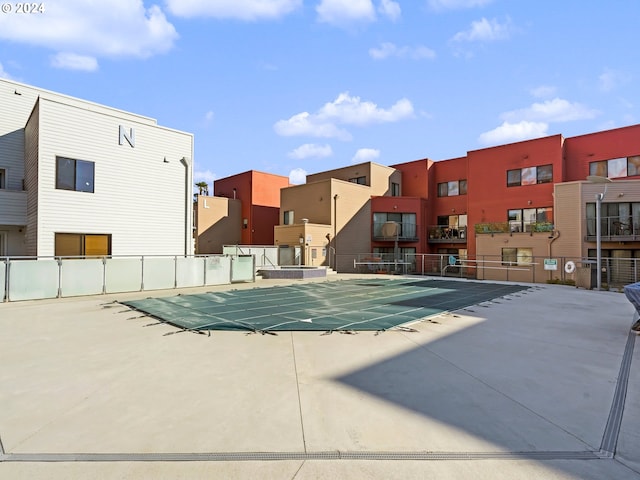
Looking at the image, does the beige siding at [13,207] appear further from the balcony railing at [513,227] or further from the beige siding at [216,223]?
the balcony railing at [513,227]

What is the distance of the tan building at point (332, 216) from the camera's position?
2591 centimetres

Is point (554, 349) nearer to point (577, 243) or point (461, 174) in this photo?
point (577, 243)

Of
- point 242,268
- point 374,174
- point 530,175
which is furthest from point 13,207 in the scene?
point 530,175

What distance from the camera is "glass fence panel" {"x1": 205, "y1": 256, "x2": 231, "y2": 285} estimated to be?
1658cm

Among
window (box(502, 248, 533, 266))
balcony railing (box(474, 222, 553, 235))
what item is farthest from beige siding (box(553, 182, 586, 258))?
window (box(502, 248, 533, 266))

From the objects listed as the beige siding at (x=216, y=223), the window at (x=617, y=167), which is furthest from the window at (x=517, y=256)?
the beige siding at (x=216, y=223)

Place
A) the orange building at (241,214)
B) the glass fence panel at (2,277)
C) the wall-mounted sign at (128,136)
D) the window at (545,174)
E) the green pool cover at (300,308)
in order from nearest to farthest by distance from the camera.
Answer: the green pool cover at (300,308) < the glass fence panel at (2,277) < the wall-mounted sign at (128,136) < the window at (545,174) < the orange building at (241,214)

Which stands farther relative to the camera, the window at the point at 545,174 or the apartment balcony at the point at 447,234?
the apartment balcony at the point at 447,234

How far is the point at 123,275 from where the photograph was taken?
13672 millimetres

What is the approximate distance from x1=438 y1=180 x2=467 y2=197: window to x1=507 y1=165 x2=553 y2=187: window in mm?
4609

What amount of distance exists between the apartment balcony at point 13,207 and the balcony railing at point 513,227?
85.4 feet

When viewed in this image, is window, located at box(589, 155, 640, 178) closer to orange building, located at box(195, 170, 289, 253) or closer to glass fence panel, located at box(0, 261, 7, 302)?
orange building, located at box(195, 170, 289, 253)

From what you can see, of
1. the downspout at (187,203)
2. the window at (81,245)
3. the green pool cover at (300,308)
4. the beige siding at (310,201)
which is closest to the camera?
the green pool cover at (300,308)

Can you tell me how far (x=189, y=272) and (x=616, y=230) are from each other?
23.2 metres
